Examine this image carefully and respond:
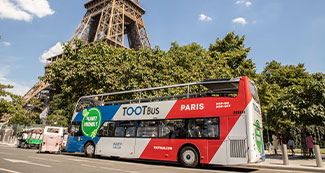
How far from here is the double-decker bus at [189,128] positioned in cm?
912

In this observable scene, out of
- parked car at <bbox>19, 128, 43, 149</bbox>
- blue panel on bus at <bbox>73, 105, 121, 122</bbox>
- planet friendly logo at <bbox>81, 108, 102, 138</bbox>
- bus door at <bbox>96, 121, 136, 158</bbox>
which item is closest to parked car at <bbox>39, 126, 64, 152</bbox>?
planet friendly logo at <bbox>81, 108, 102, 138</bbox>

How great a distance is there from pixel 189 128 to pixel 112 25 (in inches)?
1450

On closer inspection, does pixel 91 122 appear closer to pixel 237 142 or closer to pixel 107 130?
pixel 107 130

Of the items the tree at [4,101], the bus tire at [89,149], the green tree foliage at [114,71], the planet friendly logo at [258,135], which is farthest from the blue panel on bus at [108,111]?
the tree at [4,101]

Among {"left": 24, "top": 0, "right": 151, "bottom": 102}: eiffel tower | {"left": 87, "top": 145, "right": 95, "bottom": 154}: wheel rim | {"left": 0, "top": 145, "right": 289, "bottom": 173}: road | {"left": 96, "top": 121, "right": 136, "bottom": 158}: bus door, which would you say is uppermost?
{"left": 24, "top": 0, "right": 151, "bottom": 102}: eiffel tower

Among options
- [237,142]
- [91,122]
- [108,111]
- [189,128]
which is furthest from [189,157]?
[91,122]

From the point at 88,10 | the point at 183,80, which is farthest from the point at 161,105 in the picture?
the point at 88,10

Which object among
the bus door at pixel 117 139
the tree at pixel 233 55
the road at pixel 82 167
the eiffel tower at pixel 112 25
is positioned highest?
the eiffel tower at pixel 112 25

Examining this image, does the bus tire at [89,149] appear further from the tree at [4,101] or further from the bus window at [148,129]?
the tree at [4,101]

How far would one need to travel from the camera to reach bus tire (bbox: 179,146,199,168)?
977 cm

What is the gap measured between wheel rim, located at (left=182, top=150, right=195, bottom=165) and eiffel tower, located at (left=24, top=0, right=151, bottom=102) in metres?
33.0

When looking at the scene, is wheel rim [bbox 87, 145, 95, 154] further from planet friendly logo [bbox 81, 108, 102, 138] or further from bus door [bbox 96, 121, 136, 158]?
planet friendly logo [bbox 81, 108, 102, 138]

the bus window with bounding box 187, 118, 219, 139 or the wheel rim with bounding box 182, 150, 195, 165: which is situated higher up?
the bus window with bounding box 187, 118, 219, 139

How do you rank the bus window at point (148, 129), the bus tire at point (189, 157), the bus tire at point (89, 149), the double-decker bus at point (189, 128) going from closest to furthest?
the double-decker bus at point (189, 128)
the bus tire at point (189, 157)
the bus window at point (148, 129)
the bus tire at point (89, 149)
